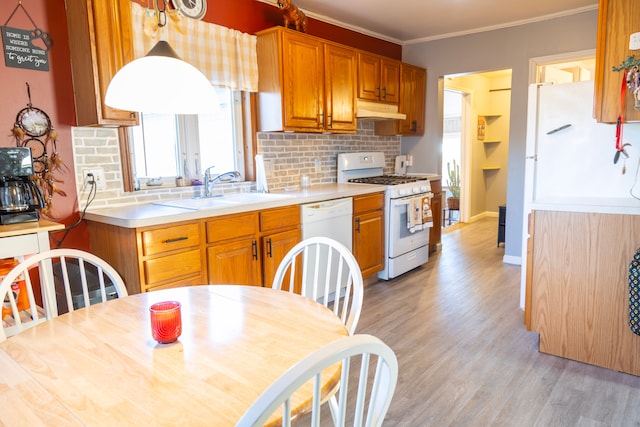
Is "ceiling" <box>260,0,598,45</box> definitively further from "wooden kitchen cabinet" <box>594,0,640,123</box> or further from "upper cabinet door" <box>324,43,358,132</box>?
"wooden kitchen cabinet" <box>594,0,640,123</box>

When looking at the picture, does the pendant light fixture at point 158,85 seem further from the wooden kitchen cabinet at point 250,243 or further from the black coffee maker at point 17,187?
the wooden kitchen cabinet at point 250,243

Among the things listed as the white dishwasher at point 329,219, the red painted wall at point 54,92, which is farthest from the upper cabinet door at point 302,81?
the red painted wall at point 54,92

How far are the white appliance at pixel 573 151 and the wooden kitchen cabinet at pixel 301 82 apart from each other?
1584 millimetres

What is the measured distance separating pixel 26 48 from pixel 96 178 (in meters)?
0.76

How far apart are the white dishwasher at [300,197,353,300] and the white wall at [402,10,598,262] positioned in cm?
205

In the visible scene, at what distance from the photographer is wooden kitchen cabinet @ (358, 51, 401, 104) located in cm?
406

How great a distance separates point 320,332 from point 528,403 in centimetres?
142

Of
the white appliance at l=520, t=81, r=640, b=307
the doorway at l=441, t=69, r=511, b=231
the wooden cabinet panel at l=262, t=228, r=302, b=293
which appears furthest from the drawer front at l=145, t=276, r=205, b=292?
the doorway at l=441, t=69, r=511, b=231

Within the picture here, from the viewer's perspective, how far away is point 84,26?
7.39ft

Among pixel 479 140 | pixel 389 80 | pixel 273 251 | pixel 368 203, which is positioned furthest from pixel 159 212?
pixel 479 140

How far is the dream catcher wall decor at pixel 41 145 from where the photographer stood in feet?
7.45

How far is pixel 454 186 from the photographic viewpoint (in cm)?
696

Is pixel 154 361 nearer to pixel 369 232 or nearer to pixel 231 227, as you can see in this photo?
pixel 231 227

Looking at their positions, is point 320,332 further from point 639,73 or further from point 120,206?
point 639,73
